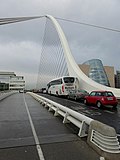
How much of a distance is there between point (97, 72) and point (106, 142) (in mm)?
104194

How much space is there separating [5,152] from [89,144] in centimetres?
232

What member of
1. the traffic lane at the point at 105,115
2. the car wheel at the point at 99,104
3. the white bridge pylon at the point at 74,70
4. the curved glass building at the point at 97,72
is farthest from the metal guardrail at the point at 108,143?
the curved glass building at the point at 97,72

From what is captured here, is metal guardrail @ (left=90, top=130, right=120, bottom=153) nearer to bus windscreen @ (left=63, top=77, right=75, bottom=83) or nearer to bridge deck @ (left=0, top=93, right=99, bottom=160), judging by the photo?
bridge deck @ (left=0, top=93, right=99, bottom=160)

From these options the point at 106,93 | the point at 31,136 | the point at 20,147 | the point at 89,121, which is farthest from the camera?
the point at 106,93

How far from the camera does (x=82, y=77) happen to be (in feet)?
121

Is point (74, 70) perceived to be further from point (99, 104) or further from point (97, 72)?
point (97, 72)

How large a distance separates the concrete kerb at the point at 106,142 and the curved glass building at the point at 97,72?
97832mm

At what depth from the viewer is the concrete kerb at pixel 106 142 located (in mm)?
4781

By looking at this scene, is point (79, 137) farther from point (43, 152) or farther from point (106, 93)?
point (106, 93)

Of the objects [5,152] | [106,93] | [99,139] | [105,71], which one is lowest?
[5,152]

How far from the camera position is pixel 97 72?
107 meters

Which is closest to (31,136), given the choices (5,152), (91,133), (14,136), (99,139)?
(14,136)

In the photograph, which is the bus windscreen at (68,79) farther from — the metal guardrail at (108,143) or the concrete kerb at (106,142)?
the metal guardrail at (108,143)

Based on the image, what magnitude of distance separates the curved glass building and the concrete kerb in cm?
9783
